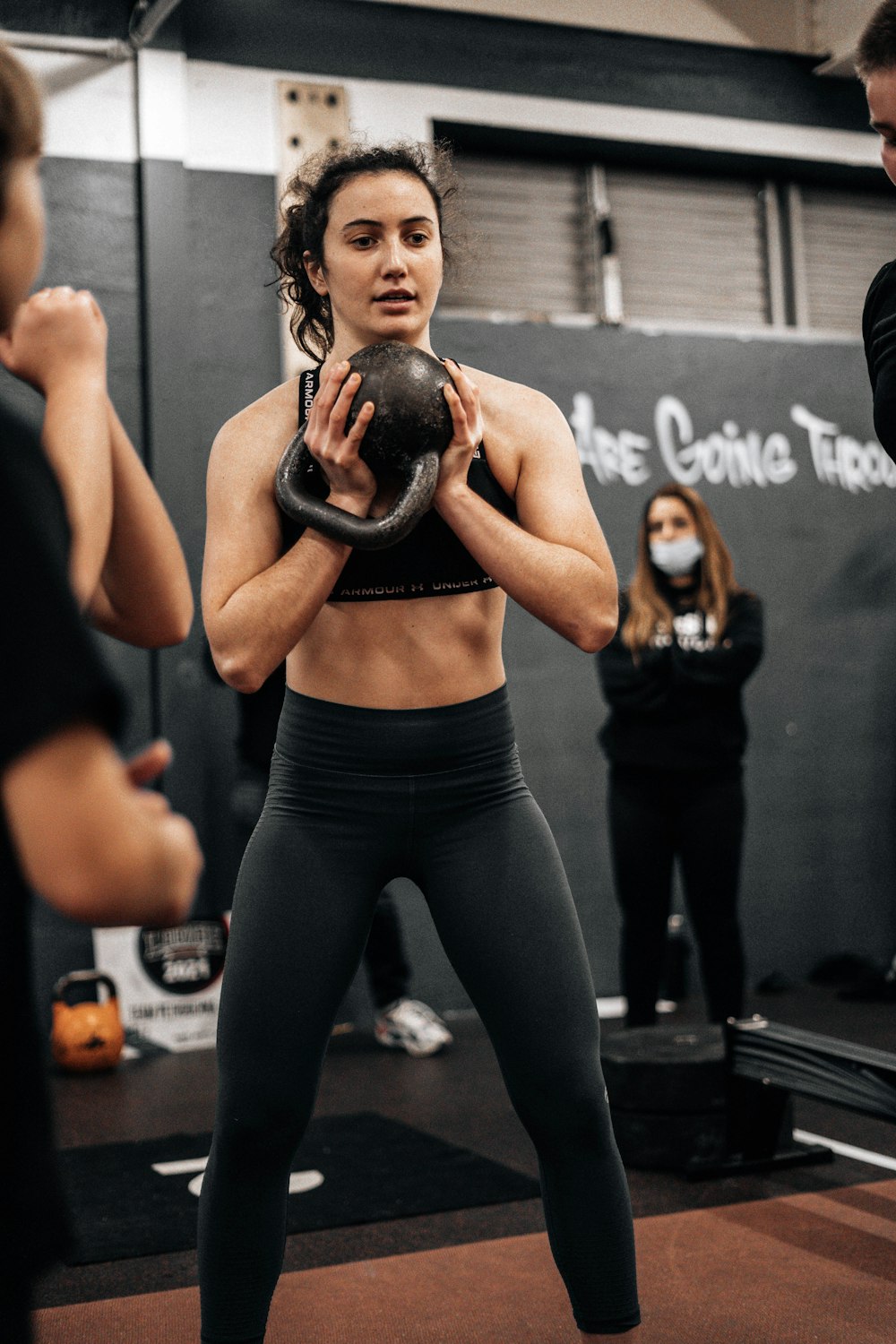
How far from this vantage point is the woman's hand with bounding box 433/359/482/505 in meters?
1.79

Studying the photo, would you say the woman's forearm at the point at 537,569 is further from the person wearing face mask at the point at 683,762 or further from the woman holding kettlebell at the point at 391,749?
the person wearing face mask at the point at 683,762

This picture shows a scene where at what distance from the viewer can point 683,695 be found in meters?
4.19

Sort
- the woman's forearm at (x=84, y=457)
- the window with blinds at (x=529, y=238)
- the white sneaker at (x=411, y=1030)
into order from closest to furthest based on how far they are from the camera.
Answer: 1. the woman's forearm at (x=84, y=457)
2. the white sneaker at (x=411, y=1030)
3. the window with blinds at (x=529, y=238)

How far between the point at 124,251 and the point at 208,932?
2.43m

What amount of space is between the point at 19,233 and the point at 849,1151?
10.3 ft

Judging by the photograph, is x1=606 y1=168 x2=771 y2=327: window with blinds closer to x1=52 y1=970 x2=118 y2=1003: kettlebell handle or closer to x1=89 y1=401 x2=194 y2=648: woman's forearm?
x1=52 y1=970 x2=118 y2=1003: kettlebell handle

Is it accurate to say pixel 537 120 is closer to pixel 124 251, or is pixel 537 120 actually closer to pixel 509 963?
pixel 124 251

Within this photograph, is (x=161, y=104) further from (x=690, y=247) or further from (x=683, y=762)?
(x=683, y=762)

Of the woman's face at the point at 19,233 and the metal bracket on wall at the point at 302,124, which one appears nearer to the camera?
the woman's face at the point at 19,233

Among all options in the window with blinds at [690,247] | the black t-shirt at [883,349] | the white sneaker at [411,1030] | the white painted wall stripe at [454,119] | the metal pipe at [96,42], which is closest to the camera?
the black t-shirt at [883,349]

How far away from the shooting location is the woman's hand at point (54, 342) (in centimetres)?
121

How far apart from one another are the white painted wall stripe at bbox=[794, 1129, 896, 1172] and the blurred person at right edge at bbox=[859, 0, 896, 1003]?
2.28 meters

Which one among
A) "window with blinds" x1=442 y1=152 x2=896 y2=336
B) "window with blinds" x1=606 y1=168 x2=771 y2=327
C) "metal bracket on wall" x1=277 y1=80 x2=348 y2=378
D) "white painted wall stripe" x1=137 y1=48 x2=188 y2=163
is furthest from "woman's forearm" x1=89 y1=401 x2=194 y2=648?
"window with blinds" x1=606 y1=168 x2=771 y2=327

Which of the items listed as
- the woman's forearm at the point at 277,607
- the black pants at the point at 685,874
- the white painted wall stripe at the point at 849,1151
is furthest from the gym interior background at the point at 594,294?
the woman's forearm at the point at 277,607
